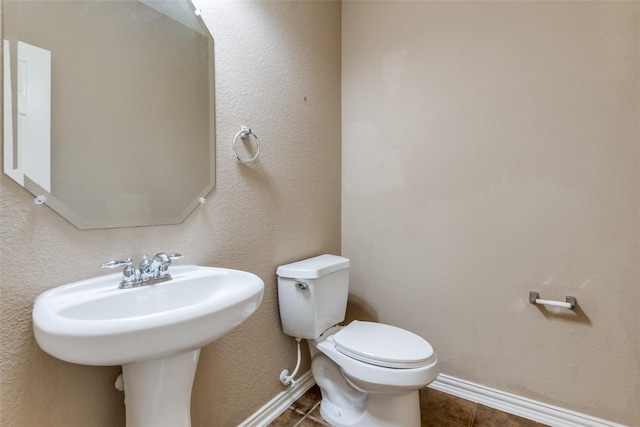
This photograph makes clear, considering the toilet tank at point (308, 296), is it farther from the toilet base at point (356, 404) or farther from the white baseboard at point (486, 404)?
the white baseboard at point (486, 404)

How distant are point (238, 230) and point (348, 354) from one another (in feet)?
2.29

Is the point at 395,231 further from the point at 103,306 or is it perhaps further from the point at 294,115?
A: the point at 103,306

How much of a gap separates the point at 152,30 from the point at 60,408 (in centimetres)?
115

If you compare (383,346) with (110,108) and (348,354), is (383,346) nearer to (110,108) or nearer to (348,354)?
(348,354)

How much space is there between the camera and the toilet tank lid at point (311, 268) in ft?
4.35

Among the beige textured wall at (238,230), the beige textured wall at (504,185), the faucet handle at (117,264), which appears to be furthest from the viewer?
the beige textured wall at (504,185)

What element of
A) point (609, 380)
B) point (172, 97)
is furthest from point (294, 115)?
point (609, 380)

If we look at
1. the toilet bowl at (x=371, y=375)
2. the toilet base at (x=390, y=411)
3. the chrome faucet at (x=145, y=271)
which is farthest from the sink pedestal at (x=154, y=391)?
the toilet base at (x=390, y=411)

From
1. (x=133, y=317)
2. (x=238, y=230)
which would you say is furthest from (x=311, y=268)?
(x=133, y=317)

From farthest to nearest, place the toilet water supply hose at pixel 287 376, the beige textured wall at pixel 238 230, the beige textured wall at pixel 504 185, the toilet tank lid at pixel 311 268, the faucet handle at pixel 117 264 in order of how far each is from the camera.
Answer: the toilet water supply hose at pixel 287 376 < the toilet tank lid at pixel 311 268 < the beige textured wall at pixel 504 185 < the faucet handle at pixel 117 264 < the beige textured wall at pixel 238 230

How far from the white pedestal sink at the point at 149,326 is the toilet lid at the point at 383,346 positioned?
0.59 metres

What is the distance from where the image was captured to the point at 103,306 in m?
0.77

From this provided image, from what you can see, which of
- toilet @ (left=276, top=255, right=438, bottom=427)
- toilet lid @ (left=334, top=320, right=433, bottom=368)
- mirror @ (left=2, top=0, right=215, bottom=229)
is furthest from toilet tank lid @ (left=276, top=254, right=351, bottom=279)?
mirror @ (left=2, top=0, right=215, bottom=229)

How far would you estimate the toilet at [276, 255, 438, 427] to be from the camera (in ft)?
3.71
